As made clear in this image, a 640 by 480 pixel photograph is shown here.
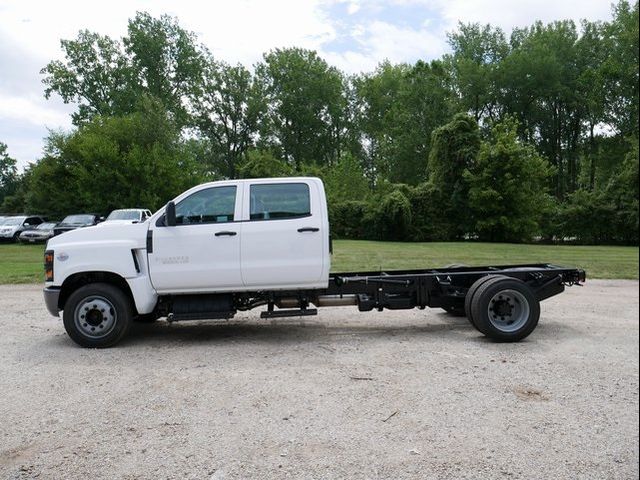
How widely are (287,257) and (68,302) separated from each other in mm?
2809

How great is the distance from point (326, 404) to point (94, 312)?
3.63 m

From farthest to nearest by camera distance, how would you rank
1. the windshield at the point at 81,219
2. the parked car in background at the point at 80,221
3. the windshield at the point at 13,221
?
the windshield at the point at 13,221, the windshield at the point at 81,219, the parked car in background at the point at 80,221

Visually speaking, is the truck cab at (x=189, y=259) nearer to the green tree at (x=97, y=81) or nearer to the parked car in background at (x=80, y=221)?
the parked car in background at (x=80, y=221)

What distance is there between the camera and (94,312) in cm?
644

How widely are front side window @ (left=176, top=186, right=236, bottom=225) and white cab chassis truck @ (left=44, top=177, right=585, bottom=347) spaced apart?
0.01m

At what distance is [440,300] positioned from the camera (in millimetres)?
7098

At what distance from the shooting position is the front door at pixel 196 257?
6.41 m

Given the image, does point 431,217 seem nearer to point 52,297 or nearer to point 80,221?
point 80,221

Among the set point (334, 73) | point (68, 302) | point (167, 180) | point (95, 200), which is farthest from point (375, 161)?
point (68, 302)

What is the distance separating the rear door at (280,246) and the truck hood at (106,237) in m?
1.33

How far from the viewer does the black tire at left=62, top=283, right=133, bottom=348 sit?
20.9 ft

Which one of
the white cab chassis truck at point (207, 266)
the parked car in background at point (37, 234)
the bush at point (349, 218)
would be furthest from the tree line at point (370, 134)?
the white cab chassis truck at point (207, 266)

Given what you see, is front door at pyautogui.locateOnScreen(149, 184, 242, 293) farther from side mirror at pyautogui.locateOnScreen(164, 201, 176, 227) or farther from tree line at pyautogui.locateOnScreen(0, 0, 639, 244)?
tree line at pyautogui.locateOnScreen(0, 0, 639, 244)

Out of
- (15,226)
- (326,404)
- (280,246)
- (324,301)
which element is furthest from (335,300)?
(15,226)
